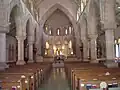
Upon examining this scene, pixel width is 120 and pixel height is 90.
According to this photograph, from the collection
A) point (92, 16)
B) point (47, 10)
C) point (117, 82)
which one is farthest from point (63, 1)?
point (117, 82)

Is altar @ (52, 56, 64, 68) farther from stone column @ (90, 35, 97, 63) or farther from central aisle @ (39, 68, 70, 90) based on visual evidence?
central aisle @ (39, 68, 70, 90)

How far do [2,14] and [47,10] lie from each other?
27.4 m

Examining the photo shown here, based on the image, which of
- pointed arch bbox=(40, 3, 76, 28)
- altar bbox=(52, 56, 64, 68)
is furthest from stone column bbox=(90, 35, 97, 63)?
pointed arch bbox=(40, 3, 76, 28)

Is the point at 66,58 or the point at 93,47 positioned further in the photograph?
the point at 66,58

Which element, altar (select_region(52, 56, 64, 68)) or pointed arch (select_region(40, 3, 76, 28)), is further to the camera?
pointed arch (select_region(40, 3, 76, 28))

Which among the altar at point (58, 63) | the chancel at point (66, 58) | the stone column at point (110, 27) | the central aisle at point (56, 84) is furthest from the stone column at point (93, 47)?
the altar at point (58, 63)

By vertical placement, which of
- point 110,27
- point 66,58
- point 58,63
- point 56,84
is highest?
point 110,27

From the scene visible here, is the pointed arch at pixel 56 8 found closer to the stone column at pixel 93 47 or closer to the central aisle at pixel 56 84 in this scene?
the stone column at pixel 93 47

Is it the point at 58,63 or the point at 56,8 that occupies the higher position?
the point at 56,8

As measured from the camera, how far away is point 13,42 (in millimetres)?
38406

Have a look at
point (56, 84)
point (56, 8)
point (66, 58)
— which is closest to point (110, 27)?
point (56, 84)

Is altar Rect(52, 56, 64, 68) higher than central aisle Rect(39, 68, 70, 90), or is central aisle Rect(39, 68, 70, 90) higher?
altar Rect(52, 56, 64, 68)

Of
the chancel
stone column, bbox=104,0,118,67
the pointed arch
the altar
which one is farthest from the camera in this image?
the pointed arch

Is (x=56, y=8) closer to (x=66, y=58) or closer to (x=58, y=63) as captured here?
(x=66, y=58)
